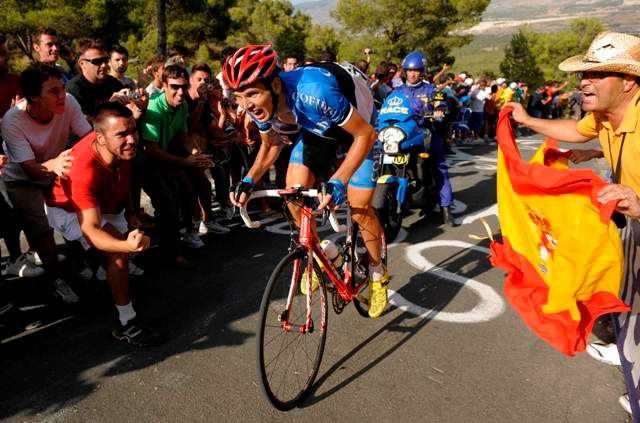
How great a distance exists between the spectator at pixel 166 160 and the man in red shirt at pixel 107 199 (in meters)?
1.01

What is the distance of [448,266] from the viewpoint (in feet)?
16.2

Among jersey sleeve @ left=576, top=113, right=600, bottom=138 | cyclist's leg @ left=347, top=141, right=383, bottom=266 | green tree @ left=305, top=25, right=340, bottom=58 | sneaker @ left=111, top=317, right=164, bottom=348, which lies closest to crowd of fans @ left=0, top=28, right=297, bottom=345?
sneaker @ left=111, top=317, right=164, bottom=348

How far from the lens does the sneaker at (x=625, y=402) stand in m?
2.75

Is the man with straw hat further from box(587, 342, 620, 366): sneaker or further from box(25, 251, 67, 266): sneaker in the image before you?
box(25, 251, 67, 266): sneaker

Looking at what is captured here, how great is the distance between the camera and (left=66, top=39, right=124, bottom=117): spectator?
4844 millimetres

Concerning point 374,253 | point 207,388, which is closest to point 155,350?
point 207,388

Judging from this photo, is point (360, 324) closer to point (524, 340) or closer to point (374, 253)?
point (374, 253)

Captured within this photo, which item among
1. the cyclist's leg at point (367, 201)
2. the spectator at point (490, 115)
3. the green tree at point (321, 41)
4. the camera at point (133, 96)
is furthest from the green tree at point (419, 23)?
the cyclist's leg at point (367, 201)

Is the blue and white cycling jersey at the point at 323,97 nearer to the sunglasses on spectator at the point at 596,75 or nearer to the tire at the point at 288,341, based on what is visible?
the tire at the point at 288,341

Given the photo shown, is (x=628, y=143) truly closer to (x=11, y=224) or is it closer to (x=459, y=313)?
(x=459, y=313)

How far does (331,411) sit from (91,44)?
4.41 meters

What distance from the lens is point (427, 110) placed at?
5.96 m

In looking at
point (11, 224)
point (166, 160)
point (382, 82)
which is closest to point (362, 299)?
point (166, 160)

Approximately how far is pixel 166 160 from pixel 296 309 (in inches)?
104
